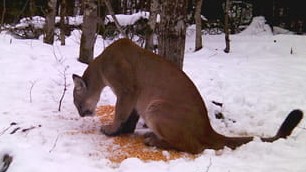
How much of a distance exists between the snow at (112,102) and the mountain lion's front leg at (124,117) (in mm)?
150

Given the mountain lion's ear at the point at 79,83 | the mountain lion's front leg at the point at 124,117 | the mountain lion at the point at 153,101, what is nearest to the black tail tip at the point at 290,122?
the mountain lion at the point at 153,101

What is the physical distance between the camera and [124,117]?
5.82 m

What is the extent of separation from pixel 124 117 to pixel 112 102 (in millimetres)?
1693

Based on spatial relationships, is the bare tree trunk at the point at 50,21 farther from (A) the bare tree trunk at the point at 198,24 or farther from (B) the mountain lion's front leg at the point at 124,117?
(B) the mountain lion's front leg at the point at 124,117

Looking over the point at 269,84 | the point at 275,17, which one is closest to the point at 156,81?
the point at 269,84

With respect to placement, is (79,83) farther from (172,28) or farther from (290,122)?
(290,122)

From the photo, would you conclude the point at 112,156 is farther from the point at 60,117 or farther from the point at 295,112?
the point at 295,112

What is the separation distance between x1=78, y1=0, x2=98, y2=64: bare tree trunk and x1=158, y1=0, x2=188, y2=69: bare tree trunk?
3251 mm

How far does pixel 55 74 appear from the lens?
8.73 meters

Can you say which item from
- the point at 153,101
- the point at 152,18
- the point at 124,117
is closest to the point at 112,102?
the point at 124,117

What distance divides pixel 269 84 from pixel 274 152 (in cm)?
431

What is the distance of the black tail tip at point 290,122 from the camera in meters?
5.43

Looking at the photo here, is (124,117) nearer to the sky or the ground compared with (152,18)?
nearer to the ground

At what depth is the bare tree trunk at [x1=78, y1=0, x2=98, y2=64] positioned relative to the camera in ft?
32.2
